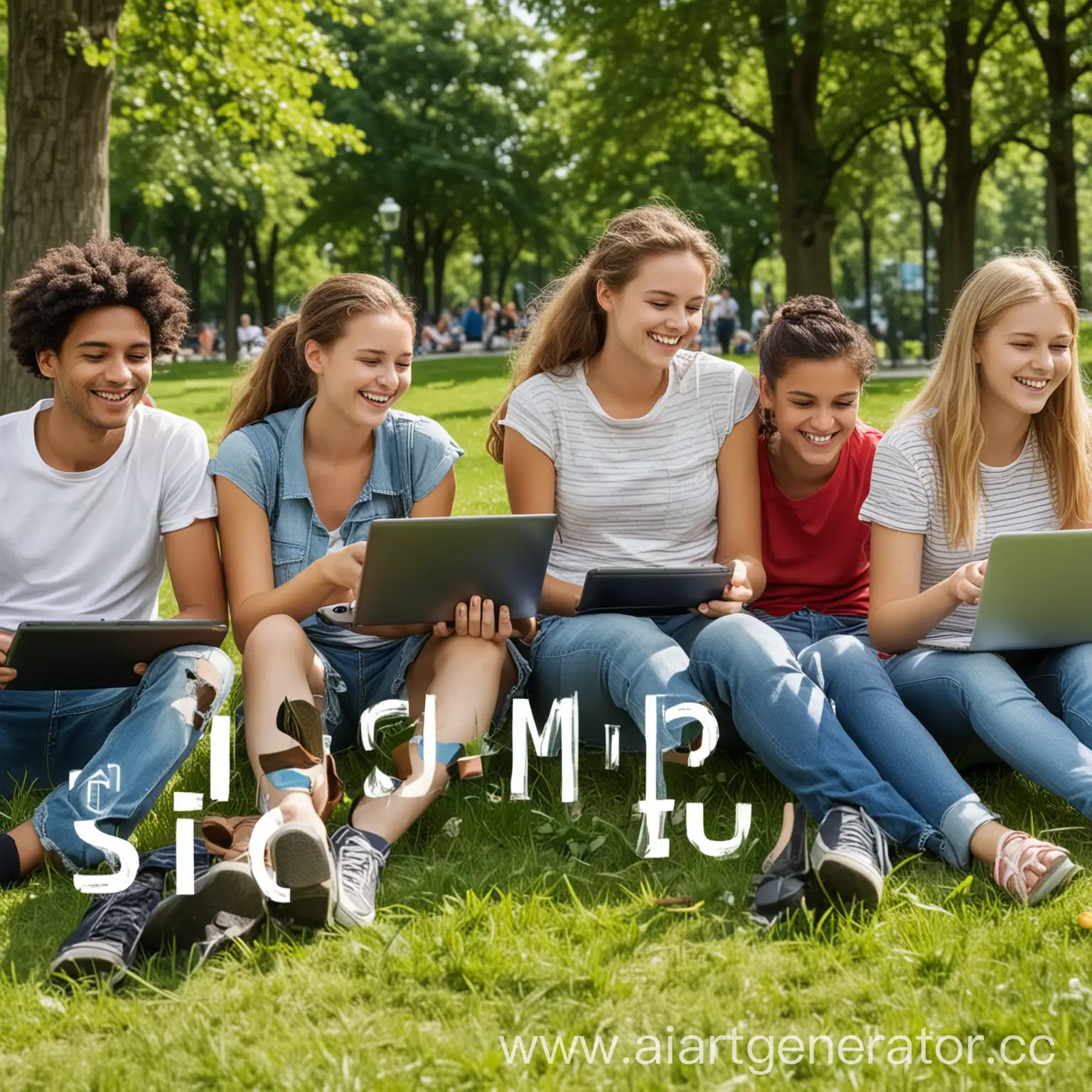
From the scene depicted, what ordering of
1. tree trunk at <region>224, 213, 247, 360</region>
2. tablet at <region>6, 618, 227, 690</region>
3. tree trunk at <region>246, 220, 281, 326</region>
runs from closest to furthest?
tablet at <region>6, 618, 227, 690</region> → tree trunk at <region>224, 213, 247, 360</region> → tree trunk at <region>246, 220, 281, 326</region>

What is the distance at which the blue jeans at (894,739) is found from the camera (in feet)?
10.9

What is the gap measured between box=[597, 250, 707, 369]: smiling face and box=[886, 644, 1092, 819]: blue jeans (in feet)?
3.85

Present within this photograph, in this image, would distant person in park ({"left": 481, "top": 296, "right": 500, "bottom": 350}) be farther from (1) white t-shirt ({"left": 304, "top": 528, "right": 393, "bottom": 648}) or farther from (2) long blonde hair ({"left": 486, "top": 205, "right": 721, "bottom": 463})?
(1) white t-shirt ({"left": 304, "top": 528, "right": 393, "bottom": 648})

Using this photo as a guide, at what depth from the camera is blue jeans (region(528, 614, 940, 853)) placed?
11.0 ft

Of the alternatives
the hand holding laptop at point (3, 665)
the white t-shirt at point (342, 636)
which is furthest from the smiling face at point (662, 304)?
the hand holding laptop at point (3, 665)

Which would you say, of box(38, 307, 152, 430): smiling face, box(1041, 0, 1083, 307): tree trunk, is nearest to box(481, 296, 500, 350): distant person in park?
box(1041, 0, 1083, 307): tree trunk

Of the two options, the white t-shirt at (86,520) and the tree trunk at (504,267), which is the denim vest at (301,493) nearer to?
the white t-shirt at (86,520)

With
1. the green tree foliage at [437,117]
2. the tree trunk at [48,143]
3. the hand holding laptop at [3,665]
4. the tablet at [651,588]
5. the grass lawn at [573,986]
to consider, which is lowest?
the grass lawn at [573,986]

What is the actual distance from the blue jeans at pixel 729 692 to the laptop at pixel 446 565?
0.83 ft

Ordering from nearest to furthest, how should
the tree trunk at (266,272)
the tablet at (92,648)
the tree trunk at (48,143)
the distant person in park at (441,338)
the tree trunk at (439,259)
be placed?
1. the tablet at (92,648)
2. the tree trunk at (48,143)
3. the distant person in park at (441,338)
4. the tree trunk at (266,272)
5. the tree trunk at (439,259)

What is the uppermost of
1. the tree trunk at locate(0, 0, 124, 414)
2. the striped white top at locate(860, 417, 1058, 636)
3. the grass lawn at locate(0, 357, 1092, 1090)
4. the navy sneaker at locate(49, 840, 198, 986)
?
the tree trunk at locate(0, 0, 124, 414)

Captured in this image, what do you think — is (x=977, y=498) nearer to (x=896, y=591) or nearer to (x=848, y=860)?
(x=896, y=591)

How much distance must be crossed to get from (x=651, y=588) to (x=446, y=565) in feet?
2.01

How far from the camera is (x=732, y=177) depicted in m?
34.2
